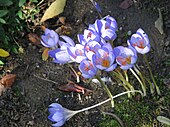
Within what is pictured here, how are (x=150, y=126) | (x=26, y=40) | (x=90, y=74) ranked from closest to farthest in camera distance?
(x=90, y=74), (x=150, y=126), (x=26, y=40)

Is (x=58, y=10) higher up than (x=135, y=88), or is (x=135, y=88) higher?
(x=58, y=10)

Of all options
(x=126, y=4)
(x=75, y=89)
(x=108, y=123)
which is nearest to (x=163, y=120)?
(x=108, y=123)

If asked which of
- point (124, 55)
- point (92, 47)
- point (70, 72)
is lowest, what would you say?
point (70, 72)

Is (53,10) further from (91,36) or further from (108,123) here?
(108,123)

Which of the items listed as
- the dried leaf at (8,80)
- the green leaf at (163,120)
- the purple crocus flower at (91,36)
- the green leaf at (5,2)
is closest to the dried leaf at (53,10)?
the green leaf at (5,2)

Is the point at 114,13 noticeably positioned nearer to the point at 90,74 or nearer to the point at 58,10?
the point at 58,10

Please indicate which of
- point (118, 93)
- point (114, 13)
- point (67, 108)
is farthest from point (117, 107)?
point (114, 13)

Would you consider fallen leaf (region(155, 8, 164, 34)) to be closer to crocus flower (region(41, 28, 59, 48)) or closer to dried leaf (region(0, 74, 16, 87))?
crocus flower (region(41, 28, 59, 48))
